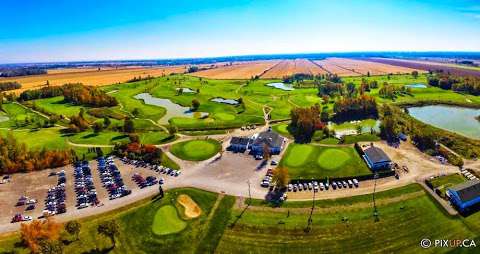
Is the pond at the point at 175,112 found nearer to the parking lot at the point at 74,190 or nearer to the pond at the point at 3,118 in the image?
the parking lot at the point at 74,190

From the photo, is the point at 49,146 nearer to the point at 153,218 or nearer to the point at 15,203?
the point at 15,203

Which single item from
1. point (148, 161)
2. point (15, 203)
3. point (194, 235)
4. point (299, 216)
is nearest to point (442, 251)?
point (299, 216)

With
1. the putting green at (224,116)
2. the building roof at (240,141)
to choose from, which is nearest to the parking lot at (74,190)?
the building roof at (240,141)

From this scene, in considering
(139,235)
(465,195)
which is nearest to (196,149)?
(139,235)

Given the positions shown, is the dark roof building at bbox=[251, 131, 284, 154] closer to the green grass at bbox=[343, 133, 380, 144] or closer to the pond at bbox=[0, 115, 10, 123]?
the green grass at bbox=[343, 133, 380, 144]

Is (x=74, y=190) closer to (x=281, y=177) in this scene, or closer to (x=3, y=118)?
(x=281, y=177)
